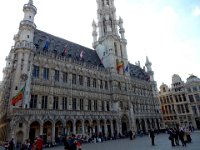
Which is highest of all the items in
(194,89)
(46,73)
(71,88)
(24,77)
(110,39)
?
(110,39)

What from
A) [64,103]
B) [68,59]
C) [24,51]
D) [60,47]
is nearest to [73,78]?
[68,59]

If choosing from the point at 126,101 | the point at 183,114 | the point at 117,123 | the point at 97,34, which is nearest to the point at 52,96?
the point at 117,123

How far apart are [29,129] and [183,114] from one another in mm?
54134

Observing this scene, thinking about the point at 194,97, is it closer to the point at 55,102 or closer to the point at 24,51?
the point at 55,102

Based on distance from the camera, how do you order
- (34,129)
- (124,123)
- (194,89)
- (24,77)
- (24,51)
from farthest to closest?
1. (194,89)
2. (124,123)
3. (24,51)
4. (24,77)
5. (34,129)

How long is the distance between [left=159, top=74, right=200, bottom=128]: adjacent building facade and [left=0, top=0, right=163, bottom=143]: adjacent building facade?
11.8m

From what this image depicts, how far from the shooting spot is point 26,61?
30766 mm

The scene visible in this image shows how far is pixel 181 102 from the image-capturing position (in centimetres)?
6391

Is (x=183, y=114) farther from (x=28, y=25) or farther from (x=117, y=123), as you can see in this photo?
(x=28, y=25)

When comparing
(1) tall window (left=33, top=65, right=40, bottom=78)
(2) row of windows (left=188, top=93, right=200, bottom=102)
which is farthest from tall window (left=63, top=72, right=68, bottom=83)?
(2) row of windows (left=188, top=93, right=200, bottom=102)

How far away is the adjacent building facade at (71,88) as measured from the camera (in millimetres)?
28969

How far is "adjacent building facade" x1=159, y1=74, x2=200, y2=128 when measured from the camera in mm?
60906

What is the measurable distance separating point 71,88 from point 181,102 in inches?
1805

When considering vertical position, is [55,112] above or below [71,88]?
below
